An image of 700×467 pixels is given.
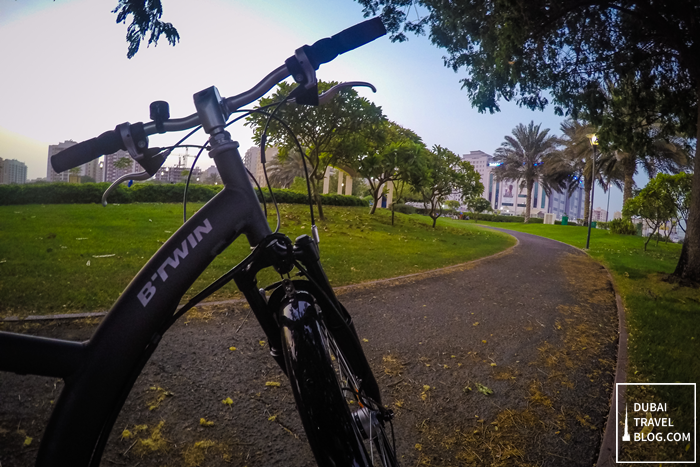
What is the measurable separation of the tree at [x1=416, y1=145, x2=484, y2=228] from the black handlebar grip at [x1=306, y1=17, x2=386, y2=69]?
12104mm

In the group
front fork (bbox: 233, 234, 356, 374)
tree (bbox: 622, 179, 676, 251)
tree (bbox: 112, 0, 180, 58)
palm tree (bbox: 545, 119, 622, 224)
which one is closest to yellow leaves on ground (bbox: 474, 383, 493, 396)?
front fork (bbox: 233, 234, 356, 374)

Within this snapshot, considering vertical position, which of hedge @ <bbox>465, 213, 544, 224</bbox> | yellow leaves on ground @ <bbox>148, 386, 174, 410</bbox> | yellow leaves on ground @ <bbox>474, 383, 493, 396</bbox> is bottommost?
yellow leaves on ground @ <bbox>474, 383, 493, 396</bbox>

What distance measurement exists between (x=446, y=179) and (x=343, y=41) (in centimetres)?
1443

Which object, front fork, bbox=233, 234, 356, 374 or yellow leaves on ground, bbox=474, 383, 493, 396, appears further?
yellow leaves on ground, bbox=474, 383, 493, 396

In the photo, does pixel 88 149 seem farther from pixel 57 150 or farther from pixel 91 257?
pixel 91 257

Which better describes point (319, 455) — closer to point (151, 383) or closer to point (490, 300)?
point (151, 383)

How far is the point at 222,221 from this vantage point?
107 cm

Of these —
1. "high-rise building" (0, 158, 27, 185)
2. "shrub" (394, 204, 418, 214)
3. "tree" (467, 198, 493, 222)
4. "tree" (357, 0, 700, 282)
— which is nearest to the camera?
"high-rise building" (0, 158, 27, 185)

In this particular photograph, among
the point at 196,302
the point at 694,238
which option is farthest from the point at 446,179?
the point at 196,302

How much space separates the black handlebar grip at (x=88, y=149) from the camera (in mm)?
1094

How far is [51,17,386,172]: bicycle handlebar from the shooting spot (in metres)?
1.05

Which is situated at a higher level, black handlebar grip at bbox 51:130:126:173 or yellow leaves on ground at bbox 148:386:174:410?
black handlebar grip at bbox 51:130:126:173

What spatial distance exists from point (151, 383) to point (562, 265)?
8.44m

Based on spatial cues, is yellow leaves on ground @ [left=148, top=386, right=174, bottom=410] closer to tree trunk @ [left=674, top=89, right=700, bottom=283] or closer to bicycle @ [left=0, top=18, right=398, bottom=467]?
bicycle @ [left=0, top=18, right=398, bottom=467]
